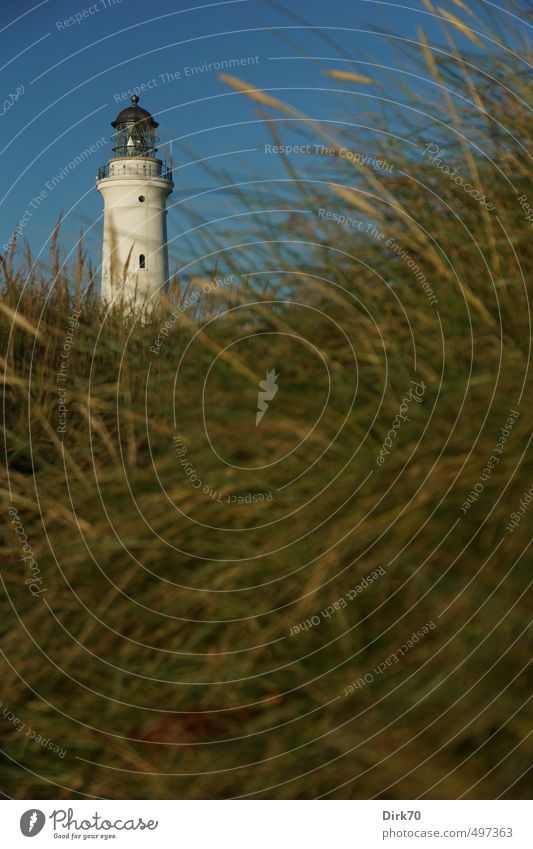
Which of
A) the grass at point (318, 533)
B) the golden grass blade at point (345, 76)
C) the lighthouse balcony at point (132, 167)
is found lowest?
the grass at point (318, 533)

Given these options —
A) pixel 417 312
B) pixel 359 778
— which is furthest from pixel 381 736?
pixel 417 312

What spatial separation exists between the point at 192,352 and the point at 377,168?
92 centimetres

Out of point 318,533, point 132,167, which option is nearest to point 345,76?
point 318,533

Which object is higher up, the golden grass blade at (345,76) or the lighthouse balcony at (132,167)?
the lighthouse balcony at (132,167)

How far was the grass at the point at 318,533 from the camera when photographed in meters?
2.27

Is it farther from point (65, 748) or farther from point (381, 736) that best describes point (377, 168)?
point (65, 748)

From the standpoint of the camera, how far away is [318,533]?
251cm

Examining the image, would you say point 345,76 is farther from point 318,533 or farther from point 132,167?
point 132,167

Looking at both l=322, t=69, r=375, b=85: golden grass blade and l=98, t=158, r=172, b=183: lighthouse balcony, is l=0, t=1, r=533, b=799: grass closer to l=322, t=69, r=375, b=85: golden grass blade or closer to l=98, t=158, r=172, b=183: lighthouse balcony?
l=322, t=69, r=375, b=85: golden grass blade

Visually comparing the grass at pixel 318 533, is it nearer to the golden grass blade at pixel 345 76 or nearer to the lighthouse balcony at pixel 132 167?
the golden grass blade at pixel 345 76

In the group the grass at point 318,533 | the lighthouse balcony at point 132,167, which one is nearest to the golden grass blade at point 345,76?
the grass at point 318,533

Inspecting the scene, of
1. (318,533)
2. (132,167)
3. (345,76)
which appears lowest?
(318,533)

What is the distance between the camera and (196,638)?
2621 millimetres

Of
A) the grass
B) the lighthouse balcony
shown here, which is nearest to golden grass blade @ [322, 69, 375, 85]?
the grass
